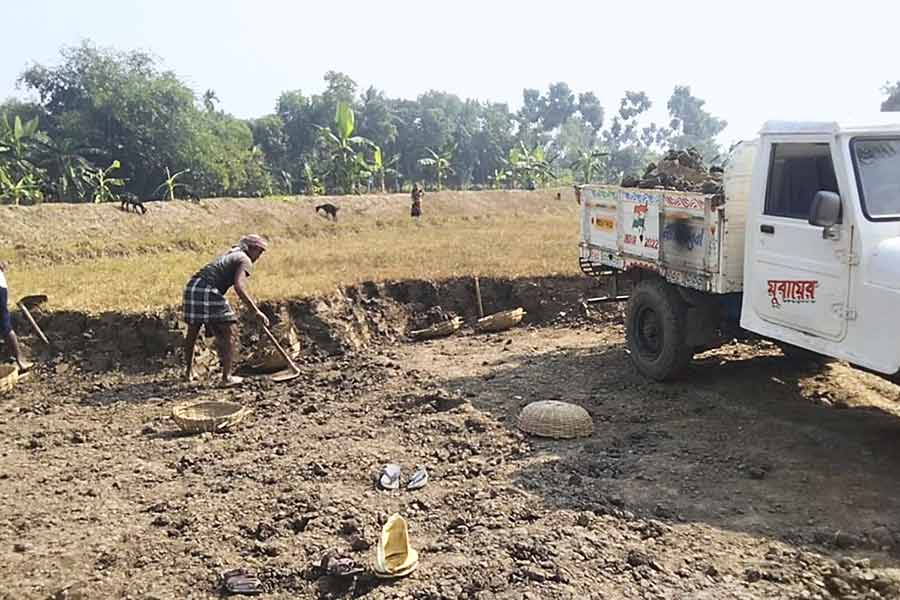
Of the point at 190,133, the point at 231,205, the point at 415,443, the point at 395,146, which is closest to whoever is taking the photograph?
the point at 415,443

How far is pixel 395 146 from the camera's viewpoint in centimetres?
5806

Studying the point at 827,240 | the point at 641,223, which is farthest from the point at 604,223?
the point at 827,240

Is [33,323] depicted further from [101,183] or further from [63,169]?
[63,169]

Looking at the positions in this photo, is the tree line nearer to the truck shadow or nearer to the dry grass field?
the dry grass field

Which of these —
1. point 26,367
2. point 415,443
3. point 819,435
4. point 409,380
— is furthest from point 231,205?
point 819,435

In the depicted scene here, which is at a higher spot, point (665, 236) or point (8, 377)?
point (665, 236)

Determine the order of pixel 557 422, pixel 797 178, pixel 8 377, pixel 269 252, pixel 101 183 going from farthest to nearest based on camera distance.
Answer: pixel 101 183
pixel 269 252
pixel 8 377
pixel 557 422
pixel 797 178

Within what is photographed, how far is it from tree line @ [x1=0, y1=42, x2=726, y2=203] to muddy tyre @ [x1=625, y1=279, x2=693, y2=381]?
73.7 feet

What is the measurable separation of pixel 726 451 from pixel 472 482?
1970 millimetres

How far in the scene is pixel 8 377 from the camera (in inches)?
327

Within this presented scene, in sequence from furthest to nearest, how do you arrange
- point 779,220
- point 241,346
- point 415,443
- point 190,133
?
point 190,133 → point 241,346 → point 415,443 → point 779,220

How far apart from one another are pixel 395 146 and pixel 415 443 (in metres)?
53.2

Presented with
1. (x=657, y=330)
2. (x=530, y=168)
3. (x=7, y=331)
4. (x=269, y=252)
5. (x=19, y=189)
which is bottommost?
(x=7, y=331)

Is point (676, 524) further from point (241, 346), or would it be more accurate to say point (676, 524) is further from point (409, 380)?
point (241, 346)
